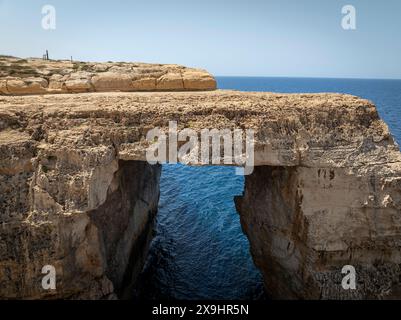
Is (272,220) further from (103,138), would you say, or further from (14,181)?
(14,181)

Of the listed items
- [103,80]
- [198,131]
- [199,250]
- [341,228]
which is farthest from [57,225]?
[199,250]

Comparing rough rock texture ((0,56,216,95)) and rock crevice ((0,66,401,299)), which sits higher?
rough rock texture ((0,56,216,95))

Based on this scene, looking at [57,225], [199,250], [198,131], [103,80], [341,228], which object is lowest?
[199,250]

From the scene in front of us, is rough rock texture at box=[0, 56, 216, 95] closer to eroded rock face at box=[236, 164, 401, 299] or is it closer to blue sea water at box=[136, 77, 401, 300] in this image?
eroded rock face at box=[236, 164, 401, 299]

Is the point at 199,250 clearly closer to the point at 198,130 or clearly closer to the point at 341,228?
the point at 341,228

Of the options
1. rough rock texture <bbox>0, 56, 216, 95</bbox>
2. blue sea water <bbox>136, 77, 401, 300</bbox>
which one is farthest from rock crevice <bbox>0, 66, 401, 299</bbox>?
blue sea water <bbox>136, 77, 401, 300</bbox>

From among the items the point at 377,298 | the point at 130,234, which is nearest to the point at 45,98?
the point at 130,234

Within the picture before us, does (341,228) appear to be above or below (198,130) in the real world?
below
